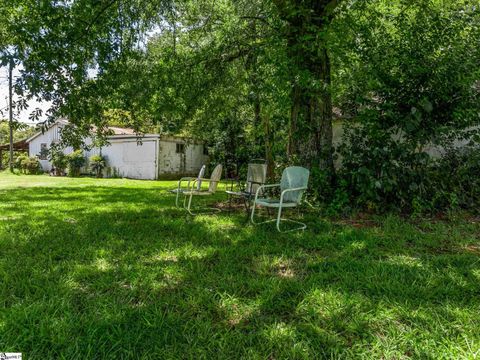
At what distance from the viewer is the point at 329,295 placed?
98.3 inches

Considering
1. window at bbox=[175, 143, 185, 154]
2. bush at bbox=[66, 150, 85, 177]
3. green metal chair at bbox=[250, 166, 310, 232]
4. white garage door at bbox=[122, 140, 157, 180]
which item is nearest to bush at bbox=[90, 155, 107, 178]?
bush at bbox=[66, 150, 85, 177]

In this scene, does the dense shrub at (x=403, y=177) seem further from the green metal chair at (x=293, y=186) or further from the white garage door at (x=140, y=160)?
→ the white garage door at (x=140, y=160)

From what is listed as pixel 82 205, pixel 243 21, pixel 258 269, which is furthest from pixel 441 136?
pixel 82 205

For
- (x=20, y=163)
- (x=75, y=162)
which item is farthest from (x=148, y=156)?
(x=20, y=163)

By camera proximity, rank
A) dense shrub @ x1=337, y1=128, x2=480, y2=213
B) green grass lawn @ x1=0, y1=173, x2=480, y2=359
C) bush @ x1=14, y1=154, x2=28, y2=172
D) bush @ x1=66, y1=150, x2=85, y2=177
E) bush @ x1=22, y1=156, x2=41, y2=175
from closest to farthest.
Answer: green grass lawn @ x1=0, y1=173, x2=480, y2=359 < dense shrub @ x1=337, y1=128, x2=480, y2=213 < bush @ x1=66, y1=150, x2=85, y2=177 < bush @ x1=22, y1=156, x2=41, y2=175 < bush @ x1=14, y1=154, x2=28, y2=172

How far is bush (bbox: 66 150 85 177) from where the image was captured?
742 inches

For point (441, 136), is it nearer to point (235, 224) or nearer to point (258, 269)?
point (235, 224)

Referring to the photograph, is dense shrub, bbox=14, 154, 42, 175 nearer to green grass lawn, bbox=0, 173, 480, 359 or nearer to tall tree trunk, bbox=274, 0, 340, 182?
green grass lawn, bbox=0, 173, 480, 359

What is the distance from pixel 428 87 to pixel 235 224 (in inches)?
159

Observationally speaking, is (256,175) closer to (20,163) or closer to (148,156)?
(148,156)

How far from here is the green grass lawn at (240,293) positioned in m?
1.89

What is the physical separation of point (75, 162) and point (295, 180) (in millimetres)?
17525

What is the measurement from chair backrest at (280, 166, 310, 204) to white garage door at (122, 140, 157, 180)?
1345cm

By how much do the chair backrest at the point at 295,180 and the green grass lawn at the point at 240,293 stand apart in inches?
25.0
